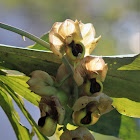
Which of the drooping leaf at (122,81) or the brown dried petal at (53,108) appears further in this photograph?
the drooping leaf at (122,81)

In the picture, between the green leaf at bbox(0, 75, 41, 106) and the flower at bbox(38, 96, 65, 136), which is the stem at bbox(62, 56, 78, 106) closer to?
the flower at bbox(38, 96, 65, 136)

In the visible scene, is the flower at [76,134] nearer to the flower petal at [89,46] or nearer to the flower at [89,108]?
the flower at [89,108]

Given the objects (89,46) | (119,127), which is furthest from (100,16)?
(89,46)

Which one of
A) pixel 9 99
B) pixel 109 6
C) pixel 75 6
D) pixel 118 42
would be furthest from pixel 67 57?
pixel 109 6

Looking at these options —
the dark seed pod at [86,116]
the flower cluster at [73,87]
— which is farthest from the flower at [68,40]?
the dark seed pod at [86,116]

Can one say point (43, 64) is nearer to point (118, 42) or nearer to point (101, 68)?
point (101, 68)

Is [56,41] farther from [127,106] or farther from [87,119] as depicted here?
[127,106]
